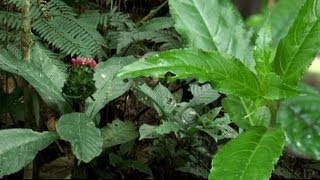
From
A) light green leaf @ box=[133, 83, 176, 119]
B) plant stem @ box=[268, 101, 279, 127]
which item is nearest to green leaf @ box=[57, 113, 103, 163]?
light green leaf @ box=[133, 83, 176, 119]

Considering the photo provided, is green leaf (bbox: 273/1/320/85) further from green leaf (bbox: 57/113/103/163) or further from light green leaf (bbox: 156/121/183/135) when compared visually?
green leaf (bbox: 57/113/103/163)

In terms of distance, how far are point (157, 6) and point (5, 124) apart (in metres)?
0.99

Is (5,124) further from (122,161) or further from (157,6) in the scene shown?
(157,6)

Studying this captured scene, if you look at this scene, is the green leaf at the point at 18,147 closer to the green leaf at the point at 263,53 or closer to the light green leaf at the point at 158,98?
the light green leaf at the point at 158,98

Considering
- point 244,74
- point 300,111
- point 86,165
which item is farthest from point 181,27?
point 86,165

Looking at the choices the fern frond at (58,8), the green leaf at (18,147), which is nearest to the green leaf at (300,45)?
the green leaf at (18,147)

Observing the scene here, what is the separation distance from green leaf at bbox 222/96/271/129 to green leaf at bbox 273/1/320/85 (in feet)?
0.38

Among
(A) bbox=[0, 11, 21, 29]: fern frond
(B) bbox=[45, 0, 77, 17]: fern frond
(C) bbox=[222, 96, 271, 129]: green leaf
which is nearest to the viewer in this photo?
(C) bbox=[222, 96, 271, 129]: green leaf

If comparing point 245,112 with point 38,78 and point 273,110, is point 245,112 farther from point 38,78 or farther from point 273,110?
point 38,78

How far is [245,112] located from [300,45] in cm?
23

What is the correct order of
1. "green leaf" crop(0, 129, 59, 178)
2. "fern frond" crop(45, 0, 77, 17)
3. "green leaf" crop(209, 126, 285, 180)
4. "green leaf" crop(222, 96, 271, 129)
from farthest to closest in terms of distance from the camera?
"fern frond" crop(45, 0, 77, 17)
"green leaf" crop(0, 129, 59, 178)
"green leaf" crop(222, 96, 271, 129)
"green leaf" crop(209, 126, 285, 180)

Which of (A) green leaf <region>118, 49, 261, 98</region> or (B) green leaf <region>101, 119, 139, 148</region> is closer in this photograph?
(A) green leaf <region>118, 49, 261, 98</region>

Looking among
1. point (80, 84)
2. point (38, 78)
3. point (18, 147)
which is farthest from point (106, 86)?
point (18, 147)

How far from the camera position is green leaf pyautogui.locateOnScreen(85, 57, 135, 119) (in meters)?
1.61
